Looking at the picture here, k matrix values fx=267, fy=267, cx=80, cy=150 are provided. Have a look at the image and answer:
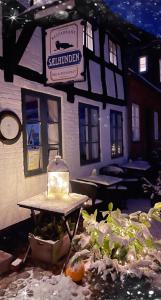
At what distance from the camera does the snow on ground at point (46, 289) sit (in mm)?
3129

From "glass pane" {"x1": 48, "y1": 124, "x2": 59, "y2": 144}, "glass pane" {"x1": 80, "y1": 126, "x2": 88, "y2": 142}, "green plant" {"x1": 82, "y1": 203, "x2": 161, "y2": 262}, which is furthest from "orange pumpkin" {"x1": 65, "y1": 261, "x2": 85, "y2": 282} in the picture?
"glass pane" {"x1": 80, "y1": 126, "x2": 88, "y2": 142}

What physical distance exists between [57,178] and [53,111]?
240 cm

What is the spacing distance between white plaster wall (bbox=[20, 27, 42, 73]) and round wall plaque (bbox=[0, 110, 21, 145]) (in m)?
1.11

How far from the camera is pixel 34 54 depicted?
540cm

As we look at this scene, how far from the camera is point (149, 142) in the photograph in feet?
42.6

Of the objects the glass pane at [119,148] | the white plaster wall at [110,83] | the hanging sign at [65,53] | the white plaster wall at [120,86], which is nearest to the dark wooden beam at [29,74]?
the hanging sign at [65,53]

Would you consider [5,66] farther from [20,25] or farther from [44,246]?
[44,246]

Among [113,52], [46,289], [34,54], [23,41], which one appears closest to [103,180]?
[34,54]

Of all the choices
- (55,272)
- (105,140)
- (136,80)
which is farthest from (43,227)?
(136,80)

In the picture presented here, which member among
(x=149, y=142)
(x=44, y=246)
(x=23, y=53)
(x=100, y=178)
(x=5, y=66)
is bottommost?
(x=44, y=246)

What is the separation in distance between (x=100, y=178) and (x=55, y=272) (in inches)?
119

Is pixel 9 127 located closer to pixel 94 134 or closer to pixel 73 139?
pixel 73 139

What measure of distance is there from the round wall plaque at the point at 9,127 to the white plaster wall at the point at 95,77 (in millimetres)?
3490

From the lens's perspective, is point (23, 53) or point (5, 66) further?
point (23, 53)
